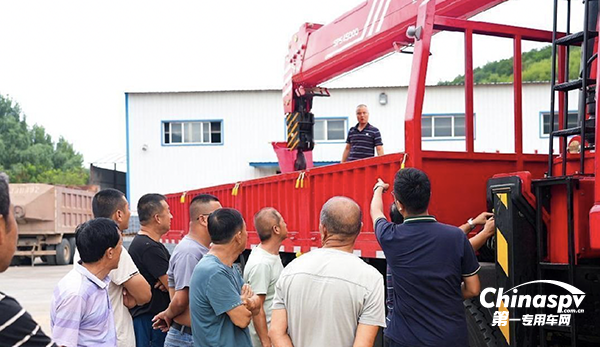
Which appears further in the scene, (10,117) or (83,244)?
(10,117)

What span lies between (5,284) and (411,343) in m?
14.0

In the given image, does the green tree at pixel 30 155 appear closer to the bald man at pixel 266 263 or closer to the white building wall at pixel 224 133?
the white building wall at pixel 224 133

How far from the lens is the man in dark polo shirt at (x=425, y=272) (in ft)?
11.1

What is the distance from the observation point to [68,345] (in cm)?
320

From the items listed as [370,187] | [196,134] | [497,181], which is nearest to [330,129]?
[196,134]

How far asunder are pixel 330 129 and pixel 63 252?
1028 centimetres

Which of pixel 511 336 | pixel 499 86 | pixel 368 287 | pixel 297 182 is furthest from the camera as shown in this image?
pixel 499 86

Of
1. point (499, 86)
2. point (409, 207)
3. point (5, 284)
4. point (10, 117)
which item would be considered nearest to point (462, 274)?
point (409, 207)

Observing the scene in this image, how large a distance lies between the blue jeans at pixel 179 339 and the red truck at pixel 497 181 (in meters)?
1.92

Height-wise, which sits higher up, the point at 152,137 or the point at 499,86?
the point at 499,86

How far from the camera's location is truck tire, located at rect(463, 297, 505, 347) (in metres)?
4.47

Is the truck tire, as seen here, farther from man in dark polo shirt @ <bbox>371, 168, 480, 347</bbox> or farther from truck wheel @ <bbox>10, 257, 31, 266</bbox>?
truck wheel @ <bbox>10, 257, 31, 266</bbox>

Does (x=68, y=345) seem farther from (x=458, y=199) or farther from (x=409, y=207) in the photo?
(x=458, y=199)

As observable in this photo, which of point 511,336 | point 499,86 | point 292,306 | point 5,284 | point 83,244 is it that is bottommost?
point 5,284
